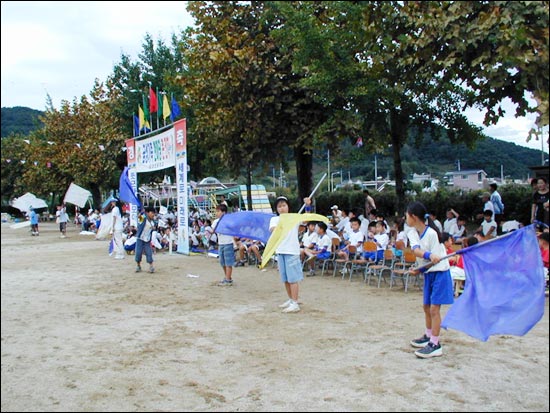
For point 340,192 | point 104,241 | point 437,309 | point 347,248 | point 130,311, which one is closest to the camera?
point 437,309

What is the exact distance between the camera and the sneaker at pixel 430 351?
552 centimetres

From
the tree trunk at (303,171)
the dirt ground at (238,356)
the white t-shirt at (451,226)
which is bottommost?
the dirt ground at (238,356)

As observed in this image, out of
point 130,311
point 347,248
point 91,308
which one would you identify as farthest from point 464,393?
point 347,248

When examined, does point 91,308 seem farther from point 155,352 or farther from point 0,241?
point 0,241

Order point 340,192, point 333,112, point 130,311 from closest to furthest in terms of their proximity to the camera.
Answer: point 130,311 < point 333,112 < point 340,192

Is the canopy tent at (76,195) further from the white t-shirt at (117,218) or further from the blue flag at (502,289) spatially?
the blue flag at (502,289)

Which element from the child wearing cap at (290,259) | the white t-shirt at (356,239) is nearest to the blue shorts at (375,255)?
the white t-shirt at (356,239)

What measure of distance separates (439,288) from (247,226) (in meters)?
5.36

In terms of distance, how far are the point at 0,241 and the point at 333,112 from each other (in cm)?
1326

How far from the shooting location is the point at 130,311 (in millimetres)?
8281

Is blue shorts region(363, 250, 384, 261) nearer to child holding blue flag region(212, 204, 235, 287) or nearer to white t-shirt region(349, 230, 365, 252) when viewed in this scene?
white t-shirt region(349, 230, 365, 252)

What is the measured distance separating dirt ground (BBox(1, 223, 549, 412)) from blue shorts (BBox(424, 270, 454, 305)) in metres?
0.62

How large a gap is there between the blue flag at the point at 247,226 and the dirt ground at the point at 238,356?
5.28 feet

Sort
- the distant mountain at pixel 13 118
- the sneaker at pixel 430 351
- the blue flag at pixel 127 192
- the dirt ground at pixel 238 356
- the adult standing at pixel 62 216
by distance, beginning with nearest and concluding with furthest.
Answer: the distant mountain at pixel 13 118 → the dirt ground at pixel 238 356 → the sneaker at pixel 430 351 → the adult standing at pixel 62 216 → the blue flag at pixel 127 192
